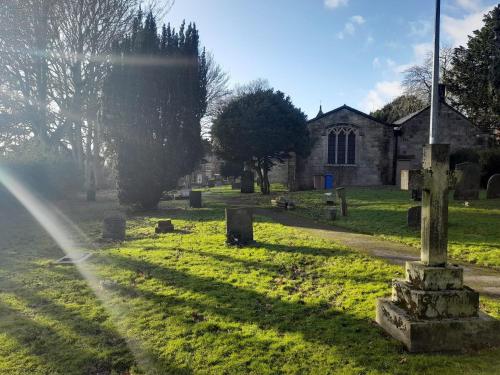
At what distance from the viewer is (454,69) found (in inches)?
1494

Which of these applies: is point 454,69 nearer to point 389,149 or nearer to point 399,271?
point 389,149

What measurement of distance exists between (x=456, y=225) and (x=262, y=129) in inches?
624

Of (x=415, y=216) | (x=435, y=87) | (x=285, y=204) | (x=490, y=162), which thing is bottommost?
(x=285, y=204)

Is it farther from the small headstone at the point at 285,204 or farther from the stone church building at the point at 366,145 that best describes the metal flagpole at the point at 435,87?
the stone church building at the point at 366,145

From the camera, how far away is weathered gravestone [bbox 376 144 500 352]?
150 inches

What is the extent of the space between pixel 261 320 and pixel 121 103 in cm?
1477

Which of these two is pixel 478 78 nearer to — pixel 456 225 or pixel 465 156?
pixel 465 156

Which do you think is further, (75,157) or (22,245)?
(75,157)

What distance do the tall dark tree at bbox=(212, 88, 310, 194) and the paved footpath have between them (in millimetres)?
10848

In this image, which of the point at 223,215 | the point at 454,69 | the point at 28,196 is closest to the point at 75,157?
the point at 28,196

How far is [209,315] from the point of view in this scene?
491cm

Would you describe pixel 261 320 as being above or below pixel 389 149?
below

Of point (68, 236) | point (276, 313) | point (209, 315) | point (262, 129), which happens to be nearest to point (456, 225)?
point (276, 313)

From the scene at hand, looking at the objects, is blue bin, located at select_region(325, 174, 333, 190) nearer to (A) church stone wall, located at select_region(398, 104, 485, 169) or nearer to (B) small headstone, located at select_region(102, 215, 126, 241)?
(A) church stone wall, located at select_region(398, 104, 485, 169)
